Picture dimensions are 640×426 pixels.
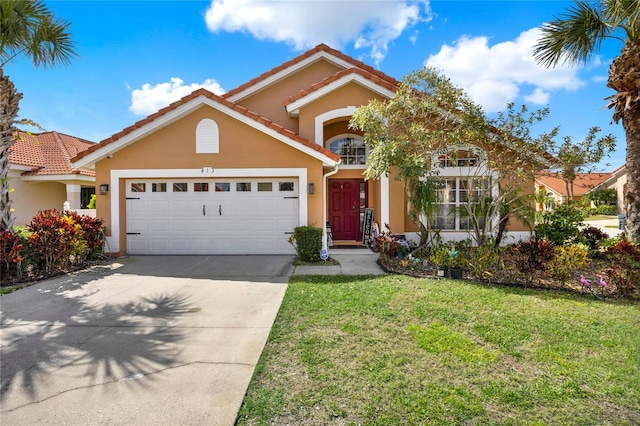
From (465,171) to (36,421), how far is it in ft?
38.8

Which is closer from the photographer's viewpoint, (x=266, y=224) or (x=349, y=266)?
(x=349, y=266)

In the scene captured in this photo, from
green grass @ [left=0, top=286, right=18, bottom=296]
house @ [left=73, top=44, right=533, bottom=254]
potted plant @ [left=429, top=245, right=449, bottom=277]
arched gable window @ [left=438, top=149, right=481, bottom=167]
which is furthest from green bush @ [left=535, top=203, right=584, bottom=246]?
green grass @ [left=0, top=286, right=18, bottom=296]

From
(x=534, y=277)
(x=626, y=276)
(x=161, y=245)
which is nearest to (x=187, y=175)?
(x=161, y=245)

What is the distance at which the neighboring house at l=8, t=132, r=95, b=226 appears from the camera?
16.2 m

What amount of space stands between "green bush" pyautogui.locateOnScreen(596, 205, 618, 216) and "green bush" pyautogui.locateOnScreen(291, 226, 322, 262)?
143 ft

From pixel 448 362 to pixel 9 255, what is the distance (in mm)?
9285

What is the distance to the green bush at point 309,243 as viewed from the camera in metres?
9.27

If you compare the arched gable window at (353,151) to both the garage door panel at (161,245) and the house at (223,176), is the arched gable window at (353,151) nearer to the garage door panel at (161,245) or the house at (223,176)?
the house at (223,176)

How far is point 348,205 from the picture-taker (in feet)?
41.7

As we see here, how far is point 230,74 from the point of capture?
14.0m

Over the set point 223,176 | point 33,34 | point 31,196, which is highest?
point 33,34

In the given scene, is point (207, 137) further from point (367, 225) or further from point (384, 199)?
point (367, 225)

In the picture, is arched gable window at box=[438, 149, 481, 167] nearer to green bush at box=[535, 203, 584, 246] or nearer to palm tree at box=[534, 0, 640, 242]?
green bush at box=[535, 203, 584, 246]

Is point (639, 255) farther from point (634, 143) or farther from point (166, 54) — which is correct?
point (166, 54)
